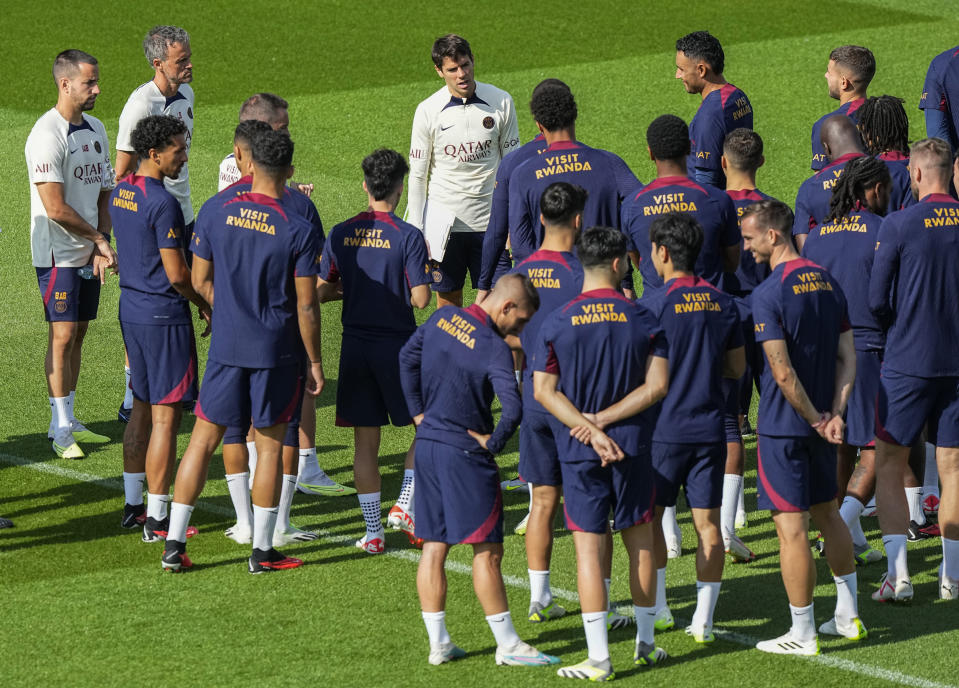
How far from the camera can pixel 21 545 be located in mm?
8859

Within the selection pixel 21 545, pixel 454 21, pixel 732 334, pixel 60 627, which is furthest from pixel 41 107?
pixel 732 334

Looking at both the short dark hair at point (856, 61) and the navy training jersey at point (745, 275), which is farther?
the short dark hair at point (856, 61)

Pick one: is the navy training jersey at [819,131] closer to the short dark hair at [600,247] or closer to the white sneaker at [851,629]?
the short dark hair at [600,247]

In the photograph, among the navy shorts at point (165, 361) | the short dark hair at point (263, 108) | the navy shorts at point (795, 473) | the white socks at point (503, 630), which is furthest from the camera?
the short dark hair at point (263, 108)

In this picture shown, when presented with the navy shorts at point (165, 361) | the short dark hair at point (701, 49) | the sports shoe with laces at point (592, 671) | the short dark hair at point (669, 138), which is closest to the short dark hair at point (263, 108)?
the navy shorts at point (165, 361)

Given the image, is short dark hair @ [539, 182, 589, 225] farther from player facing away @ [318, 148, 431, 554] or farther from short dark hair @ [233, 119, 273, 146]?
short dark hair @ [233, 119, 273, 146]

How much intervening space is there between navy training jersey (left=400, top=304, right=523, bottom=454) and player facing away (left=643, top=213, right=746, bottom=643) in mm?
821

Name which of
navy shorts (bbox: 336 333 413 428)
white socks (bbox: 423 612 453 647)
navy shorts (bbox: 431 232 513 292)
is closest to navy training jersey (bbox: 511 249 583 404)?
white socks (bbox: 423 612 453 647)

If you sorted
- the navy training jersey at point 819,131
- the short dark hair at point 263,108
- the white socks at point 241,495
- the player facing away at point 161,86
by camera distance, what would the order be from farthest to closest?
1. the player facing away at point 161,86
2. the navy training jersey at point 819,131
3. the short dark hair at point 263,108
4. the white socks at point 241,495

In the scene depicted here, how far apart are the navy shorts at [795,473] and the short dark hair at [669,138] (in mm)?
1886

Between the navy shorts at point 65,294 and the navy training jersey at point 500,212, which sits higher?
the navy training jersey at point 500,212

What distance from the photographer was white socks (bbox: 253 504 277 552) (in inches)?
326

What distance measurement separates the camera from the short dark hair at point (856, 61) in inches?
406

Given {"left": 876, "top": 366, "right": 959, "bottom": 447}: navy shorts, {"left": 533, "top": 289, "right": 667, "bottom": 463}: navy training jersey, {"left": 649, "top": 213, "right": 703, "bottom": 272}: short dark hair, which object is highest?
{"left": 649, "top": 213, "right": 703, "bottom": 272}: short dark hair
